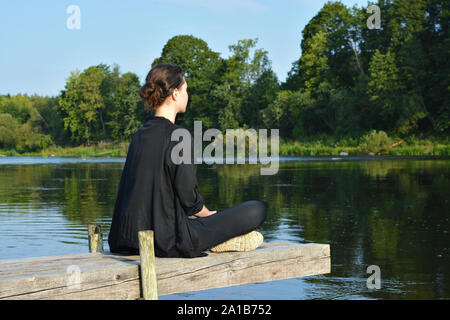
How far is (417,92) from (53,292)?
56.8 metres

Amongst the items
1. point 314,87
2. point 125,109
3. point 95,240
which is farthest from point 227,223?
point 125,109

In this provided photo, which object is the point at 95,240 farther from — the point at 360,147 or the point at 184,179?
the point at 360,147

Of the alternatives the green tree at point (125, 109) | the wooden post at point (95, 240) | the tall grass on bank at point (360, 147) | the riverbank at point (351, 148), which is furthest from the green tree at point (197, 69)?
the wooden post at point (95, 240)

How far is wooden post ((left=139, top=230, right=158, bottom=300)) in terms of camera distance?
428 cm

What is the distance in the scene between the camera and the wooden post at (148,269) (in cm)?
428

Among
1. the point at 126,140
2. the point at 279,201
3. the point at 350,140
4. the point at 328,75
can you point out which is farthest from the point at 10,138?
the point at 279,201

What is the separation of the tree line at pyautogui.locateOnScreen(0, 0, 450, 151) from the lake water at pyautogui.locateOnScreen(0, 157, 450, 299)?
3433 centimetres

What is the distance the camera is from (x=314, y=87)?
69.4m

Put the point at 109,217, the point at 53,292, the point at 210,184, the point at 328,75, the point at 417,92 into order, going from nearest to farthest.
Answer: the point at 53,292, the point at 109,217, the point at 210,184, the point at 417,92, the point at 328,75

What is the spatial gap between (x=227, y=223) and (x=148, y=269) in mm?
843

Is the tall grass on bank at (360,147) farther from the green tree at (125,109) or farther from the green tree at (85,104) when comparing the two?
the green tree at (85,104)

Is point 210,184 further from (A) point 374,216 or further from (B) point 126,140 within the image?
(B) point 126,140

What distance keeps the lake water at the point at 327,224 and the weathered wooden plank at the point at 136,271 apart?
2.08 m
